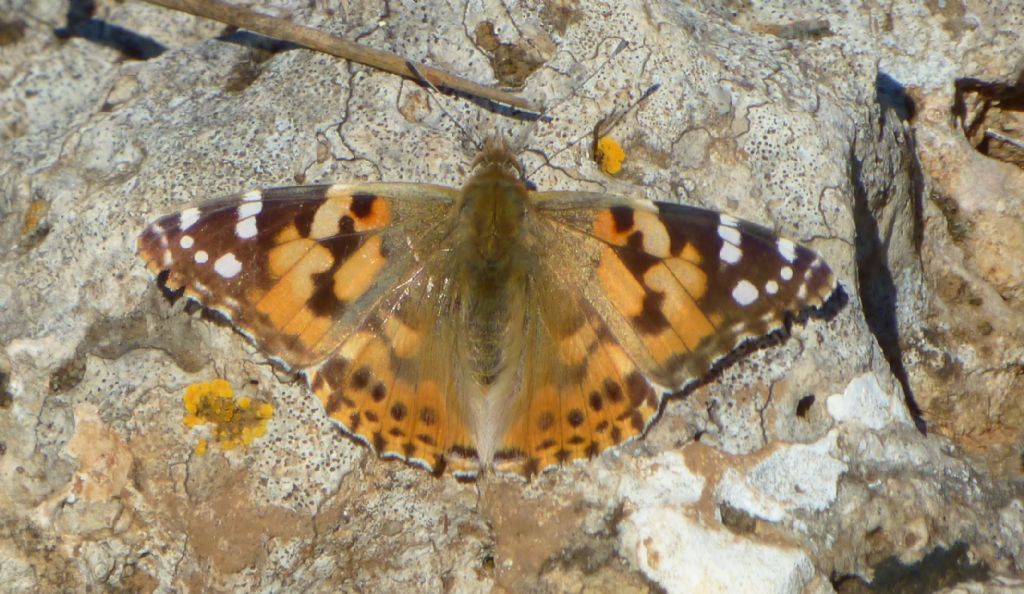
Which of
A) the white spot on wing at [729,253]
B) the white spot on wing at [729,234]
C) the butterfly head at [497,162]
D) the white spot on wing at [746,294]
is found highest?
the white spot on wing at [729,234]

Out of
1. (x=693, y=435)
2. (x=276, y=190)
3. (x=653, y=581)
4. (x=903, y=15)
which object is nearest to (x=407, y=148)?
(x=276, y=190)

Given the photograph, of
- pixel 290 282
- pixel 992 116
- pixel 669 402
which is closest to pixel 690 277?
pixel 669 402

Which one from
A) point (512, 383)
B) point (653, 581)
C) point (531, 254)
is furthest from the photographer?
point (531, 254)

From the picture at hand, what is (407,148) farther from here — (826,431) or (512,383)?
(826,431)

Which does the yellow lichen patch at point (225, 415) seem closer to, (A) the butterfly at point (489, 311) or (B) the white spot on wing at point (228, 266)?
(A) the butterfly at point (489, 311)

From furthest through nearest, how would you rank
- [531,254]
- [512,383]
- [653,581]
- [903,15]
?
[903,15] < [531,254] < [512,383] < [653,581]

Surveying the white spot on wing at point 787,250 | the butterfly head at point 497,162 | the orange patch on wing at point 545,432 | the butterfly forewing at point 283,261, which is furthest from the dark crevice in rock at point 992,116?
the butterfly forewing at point 283,261

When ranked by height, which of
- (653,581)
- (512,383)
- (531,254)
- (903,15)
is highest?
(903,15)

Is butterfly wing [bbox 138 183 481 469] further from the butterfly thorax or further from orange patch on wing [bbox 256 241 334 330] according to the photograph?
the butterfly thorax
